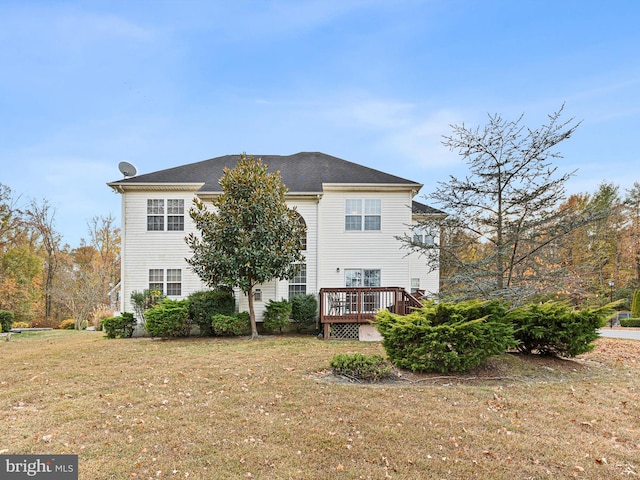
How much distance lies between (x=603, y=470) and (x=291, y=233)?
9.65 m

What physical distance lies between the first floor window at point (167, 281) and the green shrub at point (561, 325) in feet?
38.1

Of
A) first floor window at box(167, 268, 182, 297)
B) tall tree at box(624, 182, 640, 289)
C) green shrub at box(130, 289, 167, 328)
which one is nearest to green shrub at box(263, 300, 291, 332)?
first floor window at box(167, 268, 182, 297)

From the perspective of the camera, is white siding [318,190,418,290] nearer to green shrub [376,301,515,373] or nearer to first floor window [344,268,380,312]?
first floor window [344,268,380,312]

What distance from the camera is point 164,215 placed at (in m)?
13.6

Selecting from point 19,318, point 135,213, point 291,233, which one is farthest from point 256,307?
point 19,318

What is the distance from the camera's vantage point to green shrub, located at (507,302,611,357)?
285 inches

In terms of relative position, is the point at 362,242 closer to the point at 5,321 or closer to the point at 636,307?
the point at 5,321

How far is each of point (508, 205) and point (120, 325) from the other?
43.6 ft

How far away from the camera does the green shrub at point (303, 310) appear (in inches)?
521

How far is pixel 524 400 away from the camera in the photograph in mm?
5230

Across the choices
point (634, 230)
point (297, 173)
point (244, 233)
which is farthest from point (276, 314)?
point (634, 230)

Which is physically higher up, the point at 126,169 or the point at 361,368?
the point at 126,169

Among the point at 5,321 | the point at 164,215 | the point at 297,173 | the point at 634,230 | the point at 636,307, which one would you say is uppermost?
the point at 297,173

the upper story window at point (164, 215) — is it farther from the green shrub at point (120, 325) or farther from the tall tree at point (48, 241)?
the tall tree at point (48, 241)
